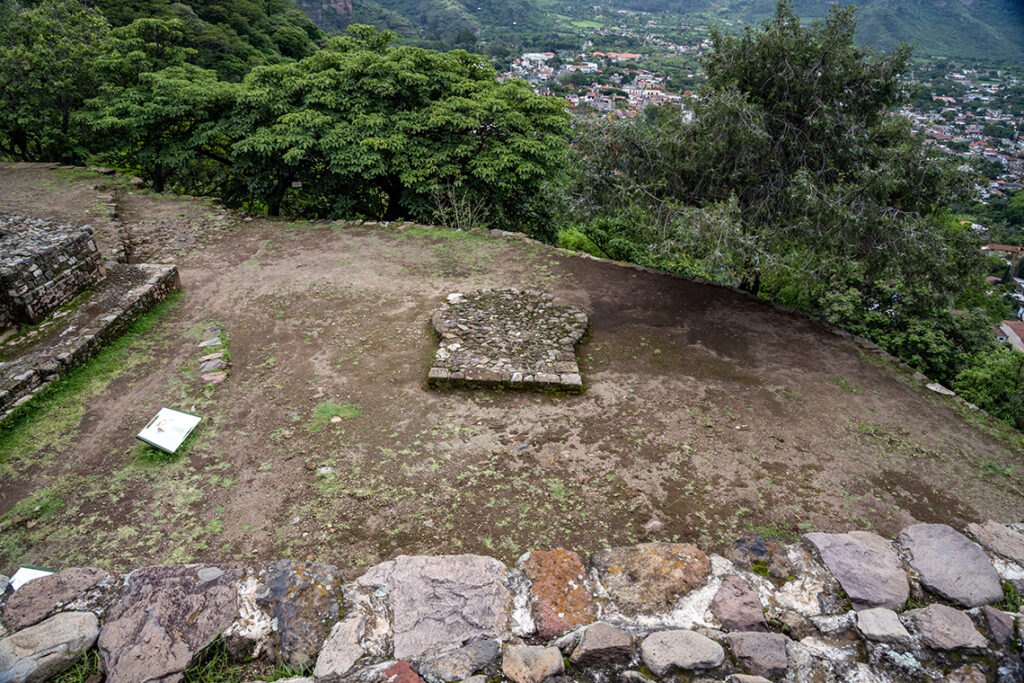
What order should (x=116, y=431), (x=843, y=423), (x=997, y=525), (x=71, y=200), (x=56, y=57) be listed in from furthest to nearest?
1. (x=56, y=57)
2. (x=71, y=200)
3. (x=843, y=423)
4. (x=116, y=431)
5. (x=997, y=525)

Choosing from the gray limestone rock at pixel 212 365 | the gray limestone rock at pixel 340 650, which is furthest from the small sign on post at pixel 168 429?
the gray limestone rock at pixel 340 650

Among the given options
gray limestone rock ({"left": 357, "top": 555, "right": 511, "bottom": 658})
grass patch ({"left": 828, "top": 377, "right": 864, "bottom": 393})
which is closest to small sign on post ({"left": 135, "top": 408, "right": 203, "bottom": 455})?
gray limestone rock ({"left": 357, "top": 555, "right": 511, "bottom": 658})

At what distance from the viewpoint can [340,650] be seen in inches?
106

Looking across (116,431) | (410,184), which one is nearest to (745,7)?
(410,184)

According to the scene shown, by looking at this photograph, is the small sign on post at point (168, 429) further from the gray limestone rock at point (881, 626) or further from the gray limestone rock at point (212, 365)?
the gray limestone rock at point (881, 626)

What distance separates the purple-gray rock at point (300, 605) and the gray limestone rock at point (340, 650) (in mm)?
84

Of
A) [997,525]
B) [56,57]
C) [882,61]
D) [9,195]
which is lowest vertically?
[9,195]

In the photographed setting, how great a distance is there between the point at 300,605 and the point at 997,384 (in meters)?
8.71

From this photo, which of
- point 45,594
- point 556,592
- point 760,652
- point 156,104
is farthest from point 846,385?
point 156,104

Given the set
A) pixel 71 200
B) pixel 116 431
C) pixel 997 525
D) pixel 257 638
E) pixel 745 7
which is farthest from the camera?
pixel 745 7

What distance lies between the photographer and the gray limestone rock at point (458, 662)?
2.53 metres

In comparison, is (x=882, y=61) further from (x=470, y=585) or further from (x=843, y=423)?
(x=470, y=585)

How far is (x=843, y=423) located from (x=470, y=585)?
4027mm

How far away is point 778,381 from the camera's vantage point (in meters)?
5.63
